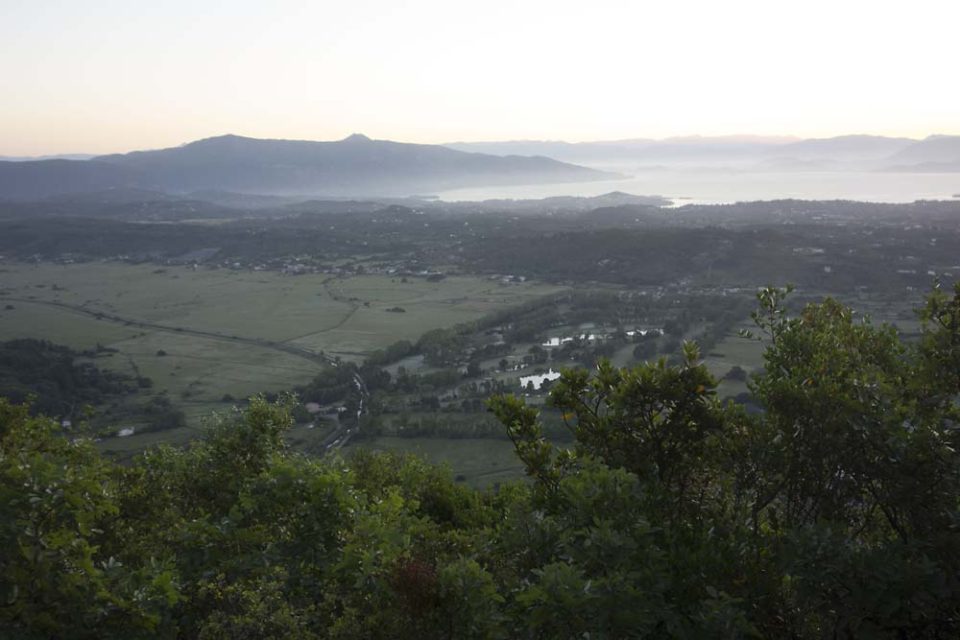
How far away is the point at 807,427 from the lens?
21.1 feet

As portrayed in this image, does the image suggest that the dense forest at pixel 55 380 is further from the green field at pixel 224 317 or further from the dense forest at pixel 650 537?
the dense forest at pixel 650 537

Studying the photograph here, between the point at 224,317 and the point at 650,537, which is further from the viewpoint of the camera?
the point at 224,317

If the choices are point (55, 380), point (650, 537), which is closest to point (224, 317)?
point (55, 380)

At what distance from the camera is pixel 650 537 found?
231 inches

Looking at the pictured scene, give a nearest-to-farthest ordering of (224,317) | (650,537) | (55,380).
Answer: (650,537)
(55,380)
(224,317)

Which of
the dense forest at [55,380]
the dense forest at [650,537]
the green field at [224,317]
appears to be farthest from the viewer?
the green field at [224,317]

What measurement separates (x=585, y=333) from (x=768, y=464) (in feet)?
178

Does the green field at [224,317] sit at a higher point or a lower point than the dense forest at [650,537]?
lower

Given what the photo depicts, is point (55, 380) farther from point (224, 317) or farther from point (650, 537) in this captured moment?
point (650, 537)

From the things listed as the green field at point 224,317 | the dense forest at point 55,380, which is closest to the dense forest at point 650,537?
the green field at point 224,317

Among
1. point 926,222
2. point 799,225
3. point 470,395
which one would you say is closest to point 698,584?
point 470,395

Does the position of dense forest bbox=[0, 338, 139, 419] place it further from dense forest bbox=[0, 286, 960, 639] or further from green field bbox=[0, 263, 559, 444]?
dense forest bbox=[0, 286, 960, 639]

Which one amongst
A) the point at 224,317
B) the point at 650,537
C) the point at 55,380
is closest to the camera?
the point at 650,537

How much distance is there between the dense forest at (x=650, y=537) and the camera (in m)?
5.47
